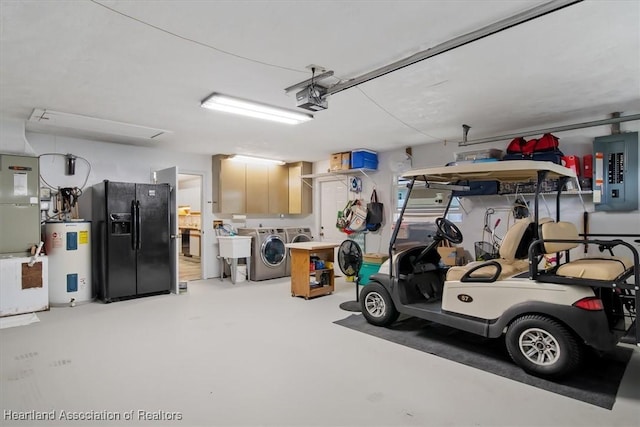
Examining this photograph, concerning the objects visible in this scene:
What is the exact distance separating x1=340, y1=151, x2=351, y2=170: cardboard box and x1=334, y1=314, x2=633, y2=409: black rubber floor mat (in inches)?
124

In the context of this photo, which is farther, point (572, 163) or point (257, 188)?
point (257, 188)

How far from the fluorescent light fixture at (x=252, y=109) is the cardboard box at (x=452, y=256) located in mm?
2909

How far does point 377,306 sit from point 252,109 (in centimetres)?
265

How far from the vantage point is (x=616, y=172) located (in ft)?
13.8

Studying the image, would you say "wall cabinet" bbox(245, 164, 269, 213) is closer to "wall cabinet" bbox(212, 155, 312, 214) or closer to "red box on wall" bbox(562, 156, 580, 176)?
"wall cabinet" bbox(212, 155, 312, 214)

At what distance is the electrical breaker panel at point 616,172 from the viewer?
4121 millimetres

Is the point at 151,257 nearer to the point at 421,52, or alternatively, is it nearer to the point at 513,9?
the point at 421,52

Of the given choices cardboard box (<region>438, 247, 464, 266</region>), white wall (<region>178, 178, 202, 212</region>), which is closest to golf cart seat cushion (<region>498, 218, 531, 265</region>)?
cardboard box (<region>438, 247, 464, 266</region>)

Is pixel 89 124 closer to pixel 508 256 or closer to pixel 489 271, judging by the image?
pixel 489 271

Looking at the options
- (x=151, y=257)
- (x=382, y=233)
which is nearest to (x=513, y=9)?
(x=382, y=233)

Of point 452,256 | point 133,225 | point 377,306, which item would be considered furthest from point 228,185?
point 452,256

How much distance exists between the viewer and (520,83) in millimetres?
3318

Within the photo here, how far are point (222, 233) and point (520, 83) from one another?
18.6 ft

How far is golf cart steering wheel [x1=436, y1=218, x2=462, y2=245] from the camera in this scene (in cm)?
389
